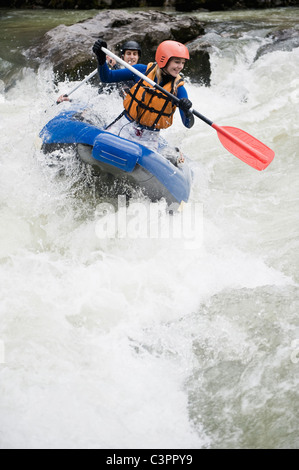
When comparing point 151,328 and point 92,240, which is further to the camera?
point 92,240

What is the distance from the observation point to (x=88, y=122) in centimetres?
432

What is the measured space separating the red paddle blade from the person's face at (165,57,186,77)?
22.4 inches

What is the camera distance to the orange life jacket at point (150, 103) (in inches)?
156

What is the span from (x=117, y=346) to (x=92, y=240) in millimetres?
1219

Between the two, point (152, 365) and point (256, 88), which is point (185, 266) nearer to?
point (152, 365)

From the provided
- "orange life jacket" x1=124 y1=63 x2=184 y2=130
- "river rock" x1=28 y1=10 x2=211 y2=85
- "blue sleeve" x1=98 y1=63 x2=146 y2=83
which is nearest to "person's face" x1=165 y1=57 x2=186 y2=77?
"orange life jacket" x1=124 y1=63 x2=184 y2=130

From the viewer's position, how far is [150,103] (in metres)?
4.00

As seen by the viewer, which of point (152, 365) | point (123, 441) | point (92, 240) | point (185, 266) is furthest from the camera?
point (92, 240)

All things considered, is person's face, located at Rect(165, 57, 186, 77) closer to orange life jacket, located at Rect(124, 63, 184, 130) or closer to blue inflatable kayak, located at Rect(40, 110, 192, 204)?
orange life jacket, located at Rect(124, 63, 184, 130)

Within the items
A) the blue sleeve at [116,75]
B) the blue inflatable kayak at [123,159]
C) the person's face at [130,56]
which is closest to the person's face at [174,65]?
the blue sleeve at [116,75]

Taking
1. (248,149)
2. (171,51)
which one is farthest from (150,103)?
(248,149)

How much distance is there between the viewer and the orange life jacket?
3.97 m

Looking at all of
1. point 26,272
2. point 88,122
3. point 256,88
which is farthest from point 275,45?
point 26,272

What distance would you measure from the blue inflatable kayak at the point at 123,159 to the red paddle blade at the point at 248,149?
0.49 meters
